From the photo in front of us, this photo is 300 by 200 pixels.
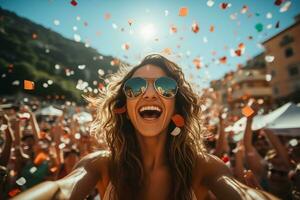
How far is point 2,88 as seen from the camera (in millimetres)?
41219

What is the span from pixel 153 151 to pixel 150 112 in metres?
0.42

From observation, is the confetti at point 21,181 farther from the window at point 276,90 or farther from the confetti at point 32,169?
the window at point 276,90

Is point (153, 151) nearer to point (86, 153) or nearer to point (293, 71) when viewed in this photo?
point (86, 153)

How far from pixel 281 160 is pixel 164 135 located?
2.75m

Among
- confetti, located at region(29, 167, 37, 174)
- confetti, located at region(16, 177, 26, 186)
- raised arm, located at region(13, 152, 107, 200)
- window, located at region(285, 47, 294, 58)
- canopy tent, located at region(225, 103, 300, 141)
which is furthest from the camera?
window, located at region(285, 47, 294, 58)

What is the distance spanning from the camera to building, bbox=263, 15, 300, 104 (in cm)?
3644

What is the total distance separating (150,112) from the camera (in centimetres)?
262

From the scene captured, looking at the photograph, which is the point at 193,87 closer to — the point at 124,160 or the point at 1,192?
the point at 124,160

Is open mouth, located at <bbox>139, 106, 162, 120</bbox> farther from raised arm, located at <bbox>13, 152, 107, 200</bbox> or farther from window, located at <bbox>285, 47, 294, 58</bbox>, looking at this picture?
window, located at <bbox>285, 47, 294, 58</bbox>

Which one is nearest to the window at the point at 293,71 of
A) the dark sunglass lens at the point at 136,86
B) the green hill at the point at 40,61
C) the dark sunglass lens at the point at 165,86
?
the green hill at the point at 40,61

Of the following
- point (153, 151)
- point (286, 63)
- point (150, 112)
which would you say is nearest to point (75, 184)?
point (153, 151)

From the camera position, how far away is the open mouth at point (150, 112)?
258cm

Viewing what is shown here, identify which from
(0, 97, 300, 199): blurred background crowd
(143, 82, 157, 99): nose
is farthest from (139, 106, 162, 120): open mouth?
(0, 97, 300, 199): blurred background crowd

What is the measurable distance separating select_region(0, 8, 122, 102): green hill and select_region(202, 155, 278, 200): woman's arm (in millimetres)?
30716
